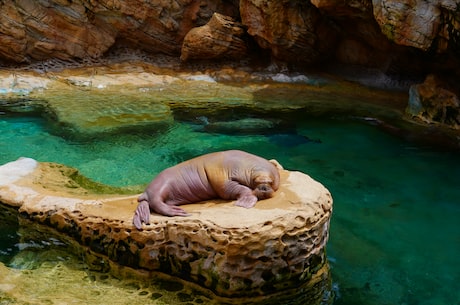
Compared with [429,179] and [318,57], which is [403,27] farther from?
[318,57]

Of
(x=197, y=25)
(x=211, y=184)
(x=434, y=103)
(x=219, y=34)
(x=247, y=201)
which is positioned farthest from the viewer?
(x=197, y=25)

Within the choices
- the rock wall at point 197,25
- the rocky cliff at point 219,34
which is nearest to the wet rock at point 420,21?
the rock wall at point 197,25

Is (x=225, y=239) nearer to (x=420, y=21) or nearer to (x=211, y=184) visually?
(x=211, y=184)

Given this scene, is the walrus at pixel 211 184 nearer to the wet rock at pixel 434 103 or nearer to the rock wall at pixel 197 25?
the wet rock at pixel 434 103

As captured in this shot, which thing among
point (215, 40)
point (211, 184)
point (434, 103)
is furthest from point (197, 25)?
point (211, 184)

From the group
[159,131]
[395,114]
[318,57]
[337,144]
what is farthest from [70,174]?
[318,57]

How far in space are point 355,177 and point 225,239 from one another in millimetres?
3272

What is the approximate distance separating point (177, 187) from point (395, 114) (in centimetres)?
542

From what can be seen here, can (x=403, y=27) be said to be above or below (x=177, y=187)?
above

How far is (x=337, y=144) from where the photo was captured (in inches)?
294

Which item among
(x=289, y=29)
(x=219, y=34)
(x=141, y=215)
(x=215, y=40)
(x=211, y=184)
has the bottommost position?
(x=141, y=215)

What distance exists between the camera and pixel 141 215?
149 inches

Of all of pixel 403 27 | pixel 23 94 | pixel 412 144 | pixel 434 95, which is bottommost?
pixel 23 94

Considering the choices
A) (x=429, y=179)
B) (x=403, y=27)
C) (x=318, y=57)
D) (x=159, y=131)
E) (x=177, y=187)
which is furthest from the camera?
(x=318, y=57)
